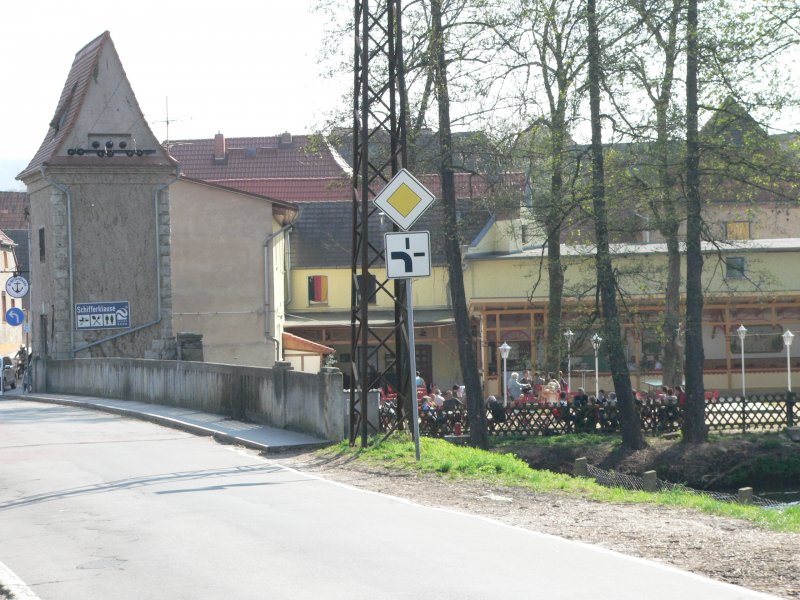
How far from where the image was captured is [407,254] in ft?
48.8

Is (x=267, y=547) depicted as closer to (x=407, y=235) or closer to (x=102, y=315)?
(x=407, y=235)

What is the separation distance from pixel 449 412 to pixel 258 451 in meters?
11.6

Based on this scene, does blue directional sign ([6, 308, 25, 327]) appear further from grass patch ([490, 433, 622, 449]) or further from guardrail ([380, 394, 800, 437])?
grass patch ([490, 433, 622, 449])

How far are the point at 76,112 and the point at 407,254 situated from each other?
28.0m

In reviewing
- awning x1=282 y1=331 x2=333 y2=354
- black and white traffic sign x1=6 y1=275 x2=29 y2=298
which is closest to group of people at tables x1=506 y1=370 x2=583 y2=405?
awning x1=282 y1=331 x2=333 y2=354

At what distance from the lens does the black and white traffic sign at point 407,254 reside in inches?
583

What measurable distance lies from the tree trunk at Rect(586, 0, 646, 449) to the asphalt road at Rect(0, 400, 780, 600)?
12689mm

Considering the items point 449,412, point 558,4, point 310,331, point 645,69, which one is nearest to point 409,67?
point 558,4

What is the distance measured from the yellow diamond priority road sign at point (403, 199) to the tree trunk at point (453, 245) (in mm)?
10488

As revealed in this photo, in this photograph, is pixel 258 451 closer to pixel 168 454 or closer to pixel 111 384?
pixel 168 454

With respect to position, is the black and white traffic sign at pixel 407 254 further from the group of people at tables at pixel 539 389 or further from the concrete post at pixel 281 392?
the group of people at tables at pixel 539 389

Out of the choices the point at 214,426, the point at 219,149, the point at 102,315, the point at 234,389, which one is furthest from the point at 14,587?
the point at 219,149

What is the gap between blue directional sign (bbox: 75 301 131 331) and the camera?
3897 cm

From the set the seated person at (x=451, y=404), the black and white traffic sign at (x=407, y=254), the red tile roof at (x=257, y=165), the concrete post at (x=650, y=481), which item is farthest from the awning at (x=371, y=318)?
the black and white traffic sign at (x=407, y=254)
